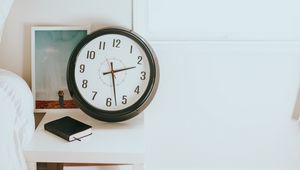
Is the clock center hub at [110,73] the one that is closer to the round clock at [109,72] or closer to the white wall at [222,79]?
the round clock at [109,72]

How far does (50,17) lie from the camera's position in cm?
169

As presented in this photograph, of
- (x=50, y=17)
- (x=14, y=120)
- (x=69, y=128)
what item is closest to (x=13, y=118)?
(x=14, y=120)

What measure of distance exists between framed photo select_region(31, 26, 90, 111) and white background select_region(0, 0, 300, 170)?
0.20 feet

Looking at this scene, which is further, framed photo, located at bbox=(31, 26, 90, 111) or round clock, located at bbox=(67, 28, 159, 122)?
framed photo, located at bbox=(31, 26, 90, 111)

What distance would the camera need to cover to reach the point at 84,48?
160 cm

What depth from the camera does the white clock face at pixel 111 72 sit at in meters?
1.60

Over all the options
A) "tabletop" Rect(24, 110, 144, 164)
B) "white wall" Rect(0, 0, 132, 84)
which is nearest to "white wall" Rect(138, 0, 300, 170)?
"white wall" Rect(0, 0, 132, 84)

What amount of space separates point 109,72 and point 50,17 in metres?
0.35

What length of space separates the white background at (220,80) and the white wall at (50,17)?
13mm

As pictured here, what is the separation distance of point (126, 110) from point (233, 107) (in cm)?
57

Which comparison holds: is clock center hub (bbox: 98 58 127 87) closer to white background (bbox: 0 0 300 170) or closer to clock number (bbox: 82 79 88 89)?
clock number (bbox: 82 79 88 89)

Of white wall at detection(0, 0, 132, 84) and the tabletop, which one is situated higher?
white wall at detection(0, 0, 132, 84)

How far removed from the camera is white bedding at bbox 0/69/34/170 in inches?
51.1

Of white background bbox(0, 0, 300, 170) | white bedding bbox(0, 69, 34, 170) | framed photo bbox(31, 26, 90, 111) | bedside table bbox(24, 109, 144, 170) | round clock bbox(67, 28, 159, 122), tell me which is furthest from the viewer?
white background bbox(0, 0, 300, 170)
